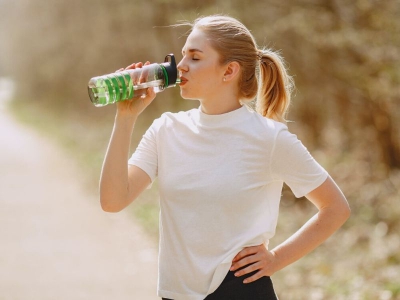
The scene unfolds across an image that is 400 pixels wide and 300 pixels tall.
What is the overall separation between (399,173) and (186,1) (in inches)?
161

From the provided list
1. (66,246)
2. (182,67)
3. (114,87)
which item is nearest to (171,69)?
(182,67)

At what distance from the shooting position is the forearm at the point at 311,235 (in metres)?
2.43

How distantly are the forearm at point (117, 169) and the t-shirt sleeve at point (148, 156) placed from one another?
98 millimetres

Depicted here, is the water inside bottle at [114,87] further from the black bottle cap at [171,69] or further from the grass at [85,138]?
the grass at [85,138]

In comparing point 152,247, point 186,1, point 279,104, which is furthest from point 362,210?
point 279,104

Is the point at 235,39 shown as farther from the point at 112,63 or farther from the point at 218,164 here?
the point at 112,63

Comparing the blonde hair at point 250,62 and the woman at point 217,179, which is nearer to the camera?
the woman at point 217,179

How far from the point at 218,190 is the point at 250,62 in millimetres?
559

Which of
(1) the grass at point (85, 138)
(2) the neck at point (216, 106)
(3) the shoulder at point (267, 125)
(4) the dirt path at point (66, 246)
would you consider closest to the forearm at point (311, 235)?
(3) the shoulder at point (267, 125)

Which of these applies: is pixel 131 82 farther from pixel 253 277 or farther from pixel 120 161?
pixel 253 277

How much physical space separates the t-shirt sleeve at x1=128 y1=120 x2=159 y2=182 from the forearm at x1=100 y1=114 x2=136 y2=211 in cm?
10

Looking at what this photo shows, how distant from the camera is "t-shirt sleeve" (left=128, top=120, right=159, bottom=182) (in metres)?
2.45

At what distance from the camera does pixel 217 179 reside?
229 cm

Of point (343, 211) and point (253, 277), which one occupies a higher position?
point (343, 211)
